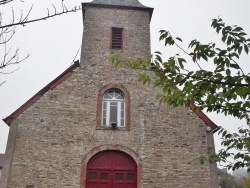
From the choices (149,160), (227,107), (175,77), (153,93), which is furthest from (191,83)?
(153,93)

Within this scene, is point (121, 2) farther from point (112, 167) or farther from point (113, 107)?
point (112, 167)

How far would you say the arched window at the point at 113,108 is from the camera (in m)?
13.6

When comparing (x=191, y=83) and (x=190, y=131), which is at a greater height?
(x=190, y=131)

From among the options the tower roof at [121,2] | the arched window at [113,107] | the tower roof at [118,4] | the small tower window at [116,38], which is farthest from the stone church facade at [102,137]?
the tower roof at [121,2]

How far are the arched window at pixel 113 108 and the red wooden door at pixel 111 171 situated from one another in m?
1.39

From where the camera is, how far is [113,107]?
14.1 meters

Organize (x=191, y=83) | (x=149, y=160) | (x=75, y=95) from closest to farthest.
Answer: (x=191, y=83) < (x=149, y=160) < (x=75, y=95)

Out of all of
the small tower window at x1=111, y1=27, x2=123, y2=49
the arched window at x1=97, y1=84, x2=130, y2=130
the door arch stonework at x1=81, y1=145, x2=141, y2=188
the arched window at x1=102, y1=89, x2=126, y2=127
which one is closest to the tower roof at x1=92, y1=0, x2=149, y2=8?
the small tower window at x1=111, y1=27, x2=123, y2=49

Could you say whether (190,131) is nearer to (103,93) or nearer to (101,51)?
(103,93)

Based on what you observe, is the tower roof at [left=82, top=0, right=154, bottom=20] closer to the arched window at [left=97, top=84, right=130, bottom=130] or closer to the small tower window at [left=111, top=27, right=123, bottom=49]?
the small tower window at [left=111, top=27, right=123, bottom=49]

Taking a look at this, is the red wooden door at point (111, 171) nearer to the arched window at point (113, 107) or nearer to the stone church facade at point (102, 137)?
the stone church facade at point (102, 137)

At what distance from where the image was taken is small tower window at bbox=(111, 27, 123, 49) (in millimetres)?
16075

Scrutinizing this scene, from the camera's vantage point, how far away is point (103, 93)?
1411cm

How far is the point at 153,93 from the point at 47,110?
16.0 ft
